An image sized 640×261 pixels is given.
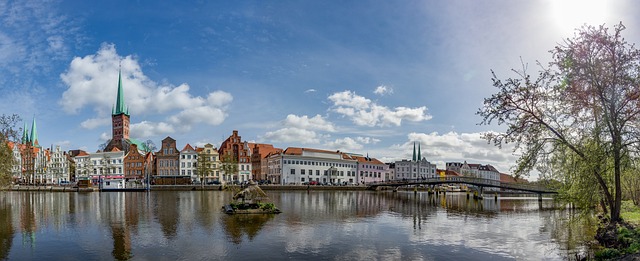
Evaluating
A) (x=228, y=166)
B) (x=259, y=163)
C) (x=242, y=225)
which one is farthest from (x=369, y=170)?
(x=242, y=225)

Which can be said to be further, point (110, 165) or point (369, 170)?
point (369, 170)

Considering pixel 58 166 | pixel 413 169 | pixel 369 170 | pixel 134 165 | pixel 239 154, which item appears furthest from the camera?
pixel 413 169

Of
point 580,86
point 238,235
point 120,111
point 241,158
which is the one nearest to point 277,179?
point 241,158

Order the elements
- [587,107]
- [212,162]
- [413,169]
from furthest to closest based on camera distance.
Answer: [413,169] → [212,162] → [587,107]

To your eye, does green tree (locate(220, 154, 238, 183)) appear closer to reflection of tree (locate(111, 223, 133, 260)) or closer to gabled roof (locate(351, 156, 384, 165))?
gabled roof (locate(351, 156, 384, 165))

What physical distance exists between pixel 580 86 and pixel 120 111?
598 feet

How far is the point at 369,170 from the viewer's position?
533 ft

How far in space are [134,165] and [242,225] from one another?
110m

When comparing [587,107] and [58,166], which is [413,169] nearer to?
[58,166]

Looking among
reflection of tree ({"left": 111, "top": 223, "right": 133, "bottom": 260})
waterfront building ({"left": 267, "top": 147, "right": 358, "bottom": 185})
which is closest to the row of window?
waterfront building ({"left": 267, "top": 147, "right": 358, "bottom": 185})

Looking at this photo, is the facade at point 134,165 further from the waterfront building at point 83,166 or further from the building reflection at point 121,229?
the building reflection at point 121,229

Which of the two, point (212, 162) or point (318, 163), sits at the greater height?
point (212, 162)

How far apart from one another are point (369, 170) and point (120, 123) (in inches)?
4187

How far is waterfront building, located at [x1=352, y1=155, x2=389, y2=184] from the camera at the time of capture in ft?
518
